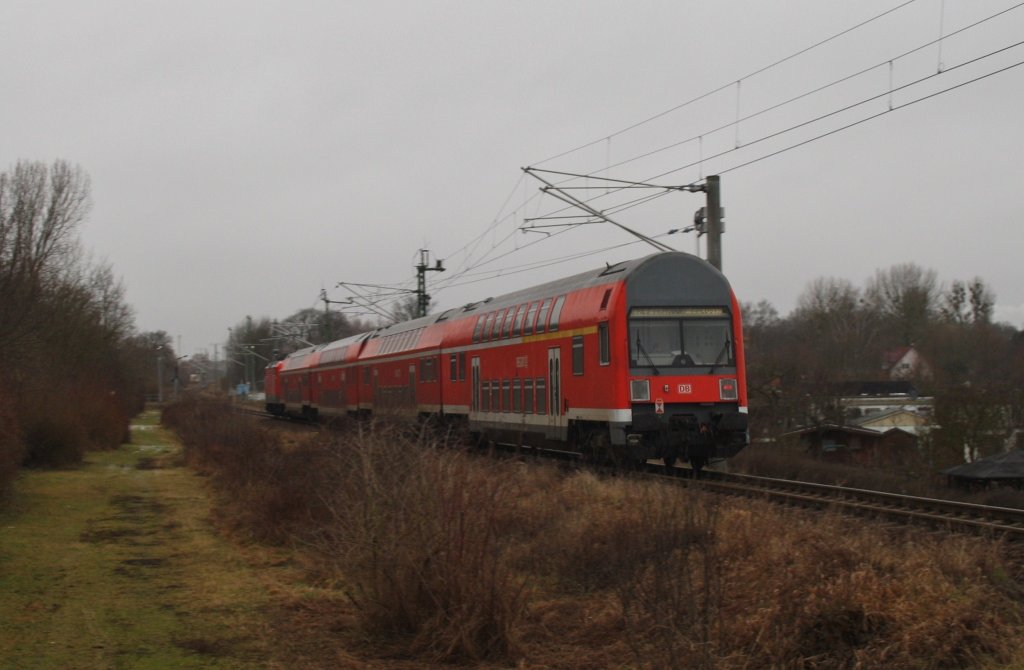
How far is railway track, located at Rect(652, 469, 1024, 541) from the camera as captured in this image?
10906 mm

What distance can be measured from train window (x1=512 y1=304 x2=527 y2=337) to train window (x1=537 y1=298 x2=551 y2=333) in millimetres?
913

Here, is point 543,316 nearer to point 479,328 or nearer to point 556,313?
point 556,313

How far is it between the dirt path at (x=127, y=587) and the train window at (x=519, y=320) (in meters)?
6.90

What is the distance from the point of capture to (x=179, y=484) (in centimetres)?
2177

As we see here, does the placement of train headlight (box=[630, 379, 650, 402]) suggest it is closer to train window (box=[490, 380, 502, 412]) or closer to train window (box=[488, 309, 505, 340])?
train window (box=[490, 380, 502, 412])

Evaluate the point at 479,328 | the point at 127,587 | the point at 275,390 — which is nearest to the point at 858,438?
the point at 479,328

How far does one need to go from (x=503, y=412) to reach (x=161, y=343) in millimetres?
68120

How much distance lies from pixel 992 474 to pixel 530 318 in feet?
29.1

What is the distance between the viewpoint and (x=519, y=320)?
2103cm

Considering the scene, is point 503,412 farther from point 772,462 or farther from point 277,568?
point 277,568

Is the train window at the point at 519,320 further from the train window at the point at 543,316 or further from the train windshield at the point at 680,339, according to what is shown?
the train windshield at the point at 680,339

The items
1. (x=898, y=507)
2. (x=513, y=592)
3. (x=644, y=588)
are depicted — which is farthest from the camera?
(x=898, y=507)

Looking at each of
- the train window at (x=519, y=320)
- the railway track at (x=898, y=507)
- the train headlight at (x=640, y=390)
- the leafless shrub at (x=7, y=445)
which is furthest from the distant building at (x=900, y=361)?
the leafless shrub at (x=7, y=445)

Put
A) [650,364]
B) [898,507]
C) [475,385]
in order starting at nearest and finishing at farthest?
[898,507] → [650,364] → [475,385]
